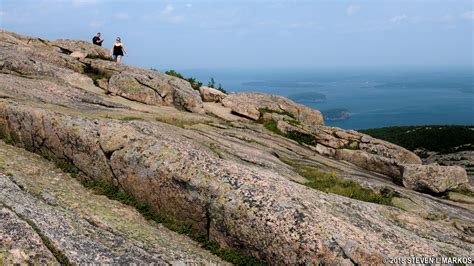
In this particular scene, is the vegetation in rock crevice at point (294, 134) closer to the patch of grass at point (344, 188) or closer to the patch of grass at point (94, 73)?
the patch of grass at point (344, 188)

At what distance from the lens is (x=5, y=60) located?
3047 centimetres

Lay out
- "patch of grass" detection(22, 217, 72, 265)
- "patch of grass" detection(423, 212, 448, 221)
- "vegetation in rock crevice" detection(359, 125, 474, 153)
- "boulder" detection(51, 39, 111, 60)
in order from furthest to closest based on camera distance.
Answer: "vegetation in rock crevice" detection(359, 125, 474, 153) → "boulder" detection(51, 39, 111, 60) → "patch of grass" detection(423, 212, 448, 221) → "patch of grass" detection(22, 217, 72, 265)

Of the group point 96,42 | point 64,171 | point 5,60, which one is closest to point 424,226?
point 64,171

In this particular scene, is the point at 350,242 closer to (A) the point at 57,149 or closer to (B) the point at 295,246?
(B) the point at 295,246

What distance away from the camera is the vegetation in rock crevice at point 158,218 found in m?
14.1

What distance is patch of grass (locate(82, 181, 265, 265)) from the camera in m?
14.1

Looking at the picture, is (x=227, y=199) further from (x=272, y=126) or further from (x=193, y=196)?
(x=272, y=126)

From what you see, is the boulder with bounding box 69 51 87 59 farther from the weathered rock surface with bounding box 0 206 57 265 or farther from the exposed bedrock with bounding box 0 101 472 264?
the weathered rock surface with bounding box 0 206 57 265

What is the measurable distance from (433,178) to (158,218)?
20.6 metres

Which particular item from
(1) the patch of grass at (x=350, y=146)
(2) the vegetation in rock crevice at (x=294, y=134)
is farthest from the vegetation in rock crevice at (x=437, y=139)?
(2) the vegetation in rock crevice at (x=294, y=134)

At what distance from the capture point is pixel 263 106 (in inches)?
1583

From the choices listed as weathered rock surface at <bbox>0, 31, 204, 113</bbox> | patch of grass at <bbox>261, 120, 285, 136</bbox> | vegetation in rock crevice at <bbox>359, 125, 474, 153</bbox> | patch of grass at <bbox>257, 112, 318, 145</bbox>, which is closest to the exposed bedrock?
weathered rock surface at <bbox>0, 31, 204, 113</bbox>

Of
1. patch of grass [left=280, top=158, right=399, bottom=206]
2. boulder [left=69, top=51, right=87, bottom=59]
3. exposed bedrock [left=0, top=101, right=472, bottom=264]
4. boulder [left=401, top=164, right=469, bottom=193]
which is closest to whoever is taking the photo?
exposed bedrock [left=0, top=101, right=472, bottom=264]

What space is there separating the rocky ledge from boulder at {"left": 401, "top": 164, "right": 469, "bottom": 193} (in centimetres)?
10
